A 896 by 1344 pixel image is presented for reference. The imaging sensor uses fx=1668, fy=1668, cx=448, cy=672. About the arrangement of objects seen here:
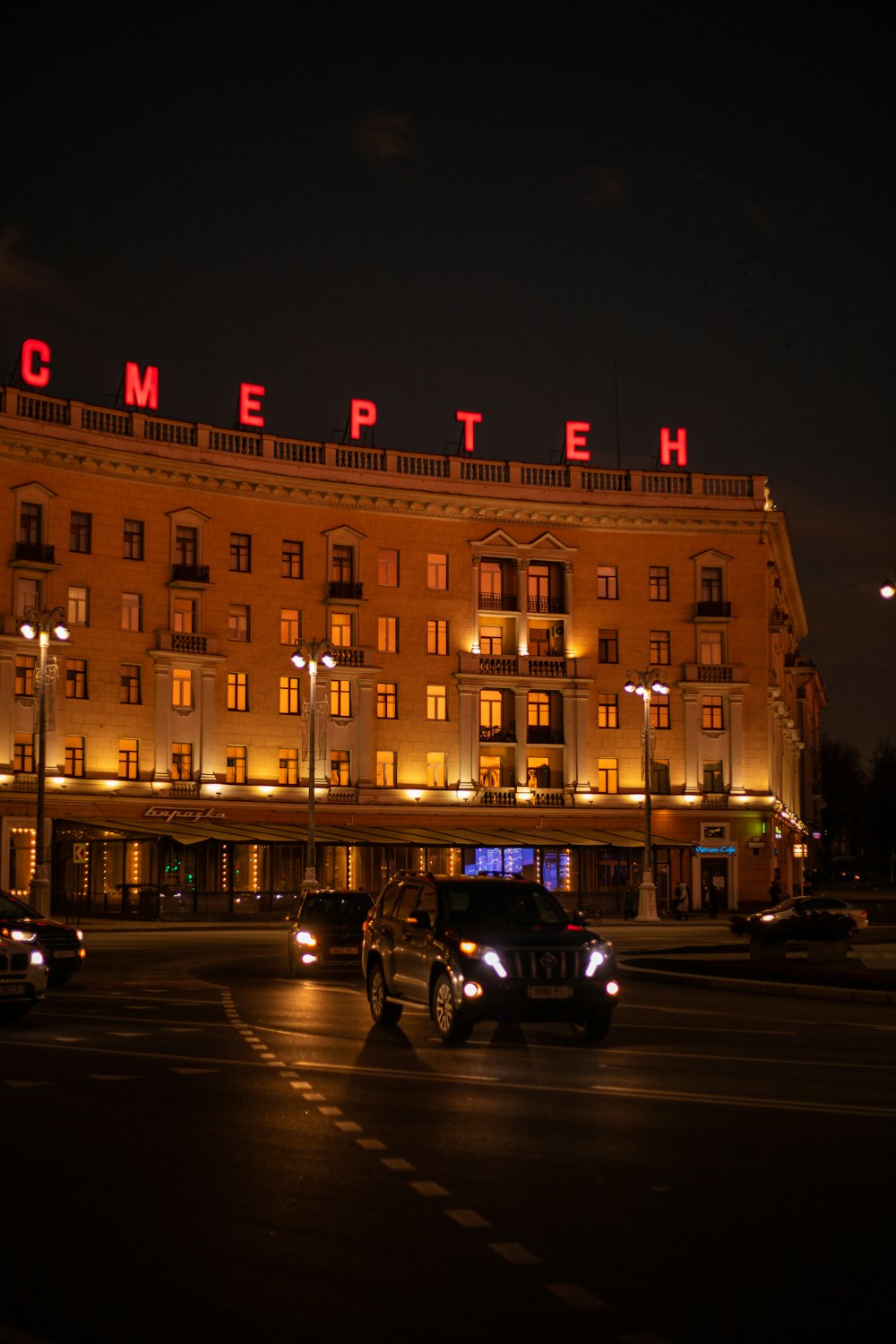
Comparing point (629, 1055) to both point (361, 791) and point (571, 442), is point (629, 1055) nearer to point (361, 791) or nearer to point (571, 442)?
point (361, 791)

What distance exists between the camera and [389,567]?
2955 inches

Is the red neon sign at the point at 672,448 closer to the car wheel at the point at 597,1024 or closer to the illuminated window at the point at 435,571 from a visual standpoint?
the illuminated window at the point at 435,571

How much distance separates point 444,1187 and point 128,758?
59576 millimetres

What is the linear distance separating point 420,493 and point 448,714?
10.00 m

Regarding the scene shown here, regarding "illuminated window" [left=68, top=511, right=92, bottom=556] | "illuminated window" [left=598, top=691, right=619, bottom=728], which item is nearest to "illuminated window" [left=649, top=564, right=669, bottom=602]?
"illuminated window" [left=598, top=691, right=619, bottom=728]

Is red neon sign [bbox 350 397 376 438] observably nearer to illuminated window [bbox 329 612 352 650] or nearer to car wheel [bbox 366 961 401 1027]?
illuminated window [bbox 329 612 352 650]

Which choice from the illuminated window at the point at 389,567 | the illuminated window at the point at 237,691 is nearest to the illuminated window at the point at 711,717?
the illuminated window at the point at 389,567

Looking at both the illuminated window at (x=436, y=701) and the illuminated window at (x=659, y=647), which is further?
the illuminated window at (x=659, y=647)

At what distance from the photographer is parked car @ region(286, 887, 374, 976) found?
30133mm

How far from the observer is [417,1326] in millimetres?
6629

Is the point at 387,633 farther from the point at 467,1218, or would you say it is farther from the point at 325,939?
the point at 467,1218

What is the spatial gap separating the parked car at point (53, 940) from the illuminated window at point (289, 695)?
4513cm

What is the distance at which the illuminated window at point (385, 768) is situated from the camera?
241 ft

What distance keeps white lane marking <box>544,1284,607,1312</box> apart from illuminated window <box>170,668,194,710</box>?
6263 centimetres
